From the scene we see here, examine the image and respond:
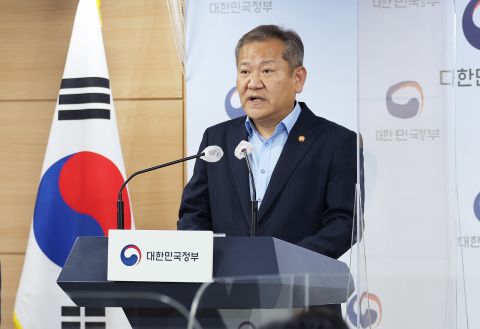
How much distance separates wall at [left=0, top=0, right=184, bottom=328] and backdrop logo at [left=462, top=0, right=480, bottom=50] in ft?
5.41

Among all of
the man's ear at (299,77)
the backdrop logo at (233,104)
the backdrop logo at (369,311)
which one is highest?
the man's ear at (299,77)

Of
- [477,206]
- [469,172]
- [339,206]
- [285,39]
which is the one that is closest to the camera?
[469,172]

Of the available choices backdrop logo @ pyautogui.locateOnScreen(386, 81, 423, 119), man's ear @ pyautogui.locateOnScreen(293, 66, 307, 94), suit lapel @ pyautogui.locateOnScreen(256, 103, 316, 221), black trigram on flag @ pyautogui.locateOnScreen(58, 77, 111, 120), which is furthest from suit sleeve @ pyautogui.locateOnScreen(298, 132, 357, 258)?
black trigram on flag @ pyautogui.locateOnScreen(58, 77, 111, 120)

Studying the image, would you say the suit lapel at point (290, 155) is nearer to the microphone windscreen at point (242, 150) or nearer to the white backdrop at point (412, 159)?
the microphone windscreen at point (242, 150)

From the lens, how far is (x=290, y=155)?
3.69 metres

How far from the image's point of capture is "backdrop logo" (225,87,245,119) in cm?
446

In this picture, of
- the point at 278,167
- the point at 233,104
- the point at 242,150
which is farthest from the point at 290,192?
the point at 233,104

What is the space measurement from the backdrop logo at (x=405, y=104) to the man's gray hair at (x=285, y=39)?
5.75 feet

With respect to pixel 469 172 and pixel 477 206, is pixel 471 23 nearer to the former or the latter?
pixel 477 206

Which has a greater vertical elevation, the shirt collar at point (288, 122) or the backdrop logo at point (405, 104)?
the shirt collar at point (288, 122)

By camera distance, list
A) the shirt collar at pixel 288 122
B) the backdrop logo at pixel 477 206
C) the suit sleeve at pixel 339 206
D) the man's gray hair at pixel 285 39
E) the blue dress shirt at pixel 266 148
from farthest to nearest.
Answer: the man's gray hair at pixel 285 39 → the shirt collar at pixel 288 122 → the blue dress shirt at pixel 266 148 → the suit sleeve at pixel 339 206 → the backdrop logo at pixel 477 206

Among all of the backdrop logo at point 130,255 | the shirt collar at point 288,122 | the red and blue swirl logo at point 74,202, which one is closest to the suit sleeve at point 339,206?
the shirt collar at point 288,122

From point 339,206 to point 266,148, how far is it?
0.55 meters

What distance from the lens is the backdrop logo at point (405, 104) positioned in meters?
2.25
